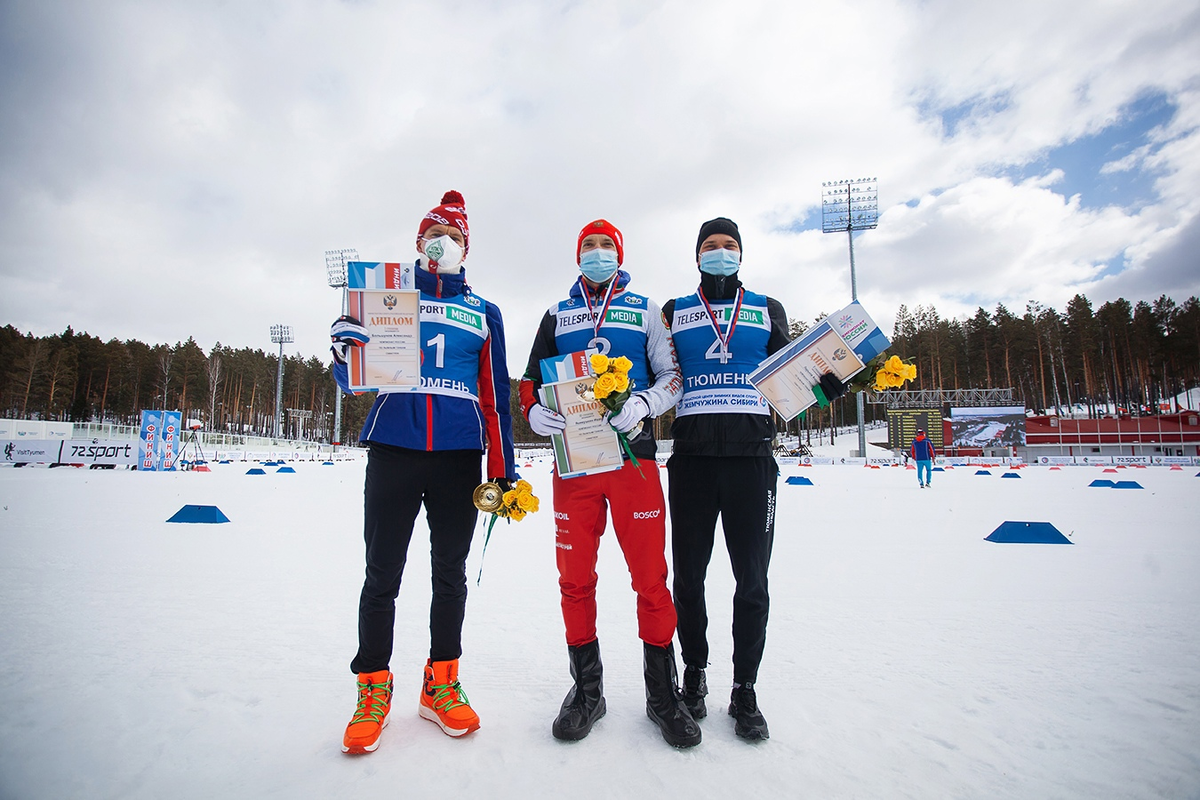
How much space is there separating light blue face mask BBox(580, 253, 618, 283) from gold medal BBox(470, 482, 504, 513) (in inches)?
46.4

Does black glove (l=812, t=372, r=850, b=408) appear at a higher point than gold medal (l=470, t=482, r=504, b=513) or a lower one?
higher

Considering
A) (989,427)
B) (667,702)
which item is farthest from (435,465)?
(989,427)

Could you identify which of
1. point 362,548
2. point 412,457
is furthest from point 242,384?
point 412,457

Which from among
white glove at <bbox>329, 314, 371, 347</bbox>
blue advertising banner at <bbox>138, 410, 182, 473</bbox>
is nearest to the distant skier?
white glove at <bbox>329, 314, 371, 347</bbox>

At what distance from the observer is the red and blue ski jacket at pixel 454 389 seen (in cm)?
250

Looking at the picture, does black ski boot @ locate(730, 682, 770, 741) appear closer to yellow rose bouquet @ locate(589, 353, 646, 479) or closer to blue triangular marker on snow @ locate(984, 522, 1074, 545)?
yellow rose bouquet @ locate(589, 353, 646, 479)

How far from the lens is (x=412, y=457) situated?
2.49 meters

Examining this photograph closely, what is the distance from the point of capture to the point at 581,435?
255 centimetres

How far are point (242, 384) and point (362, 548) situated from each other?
75.9 metres

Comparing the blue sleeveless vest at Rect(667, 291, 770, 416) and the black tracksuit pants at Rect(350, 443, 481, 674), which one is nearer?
the black tracksuit pants at Rect(350, 443, 481, 674)

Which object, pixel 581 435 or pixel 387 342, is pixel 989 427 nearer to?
pixel 581 435

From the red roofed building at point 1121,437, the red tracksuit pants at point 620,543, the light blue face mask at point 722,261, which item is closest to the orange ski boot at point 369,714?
the red tracksuit pants at point 620,543

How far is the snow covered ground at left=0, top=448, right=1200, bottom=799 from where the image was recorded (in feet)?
6.56

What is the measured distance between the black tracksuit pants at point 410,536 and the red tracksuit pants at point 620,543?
0.48 meters
